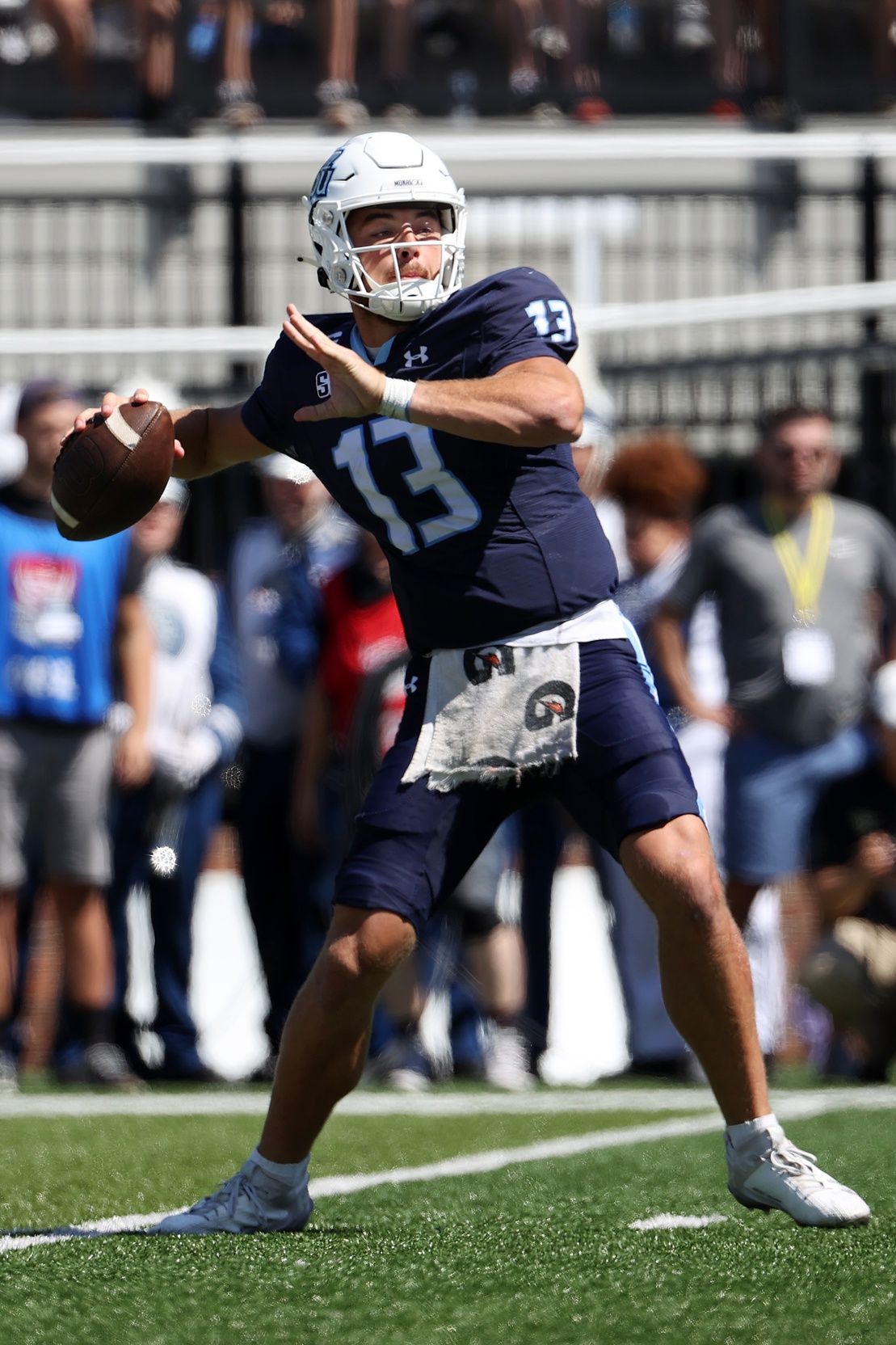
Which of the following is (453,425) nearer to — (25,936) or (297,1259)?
(297,1259)

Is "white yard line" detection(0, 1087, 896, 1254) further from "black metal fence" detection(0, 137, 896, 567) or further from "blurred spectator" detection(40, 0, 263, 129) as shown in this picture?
"blurred spectator" detection(40, 0, 263, 129)

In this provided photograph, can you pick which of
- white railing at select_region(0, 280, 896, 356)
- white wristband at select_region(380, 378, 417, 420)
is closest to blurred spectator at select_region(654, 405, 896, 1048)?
white railing at select_region(0, 280, 896, 356)

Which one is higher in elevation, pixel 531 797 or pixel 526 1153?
pixel 531 797

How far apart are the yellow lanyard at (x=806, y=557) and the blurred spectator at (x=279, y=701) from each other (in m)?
1.40

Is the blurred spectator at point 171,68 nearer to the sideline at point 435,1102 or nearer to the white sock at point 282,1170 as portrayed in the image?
the sideline at point 435,1102

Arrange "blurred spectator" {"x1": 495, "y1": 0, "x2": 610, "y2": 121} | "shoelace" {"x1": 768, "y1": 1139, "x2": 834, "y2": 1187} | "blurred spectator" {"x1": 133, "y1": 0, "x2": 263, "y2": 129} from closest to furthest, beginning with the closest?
"shoelace" {"x1": 768, "y1": 1139, "x2": 834, "y2": 1187} < "blurred spectator" {"x1": 133, "y1": 0, "x2": 263, "y2": 129} < "blurred spectator" {"x1": 495, "y1": 0, "x2": 610, "y2": 121}

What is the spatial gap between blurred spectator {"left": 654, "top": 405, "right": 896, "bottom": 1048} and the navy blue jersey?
10.4 feet

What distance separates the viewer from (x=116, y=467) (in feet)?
12.9

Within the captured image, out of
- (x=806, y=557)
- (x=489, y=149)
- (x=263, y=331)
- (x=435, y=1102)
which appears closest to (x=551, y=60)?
(x=489, y=149)

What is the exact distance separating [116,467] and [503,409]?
0.78 meters

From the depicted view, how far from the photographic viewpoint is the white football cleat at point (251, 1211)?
3812 mm

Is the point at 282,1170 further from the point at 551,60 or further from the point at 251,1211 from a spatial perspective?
the point at 551,60

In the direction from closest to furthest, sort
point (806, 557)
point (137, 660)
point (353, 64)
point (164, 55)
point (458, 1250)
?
point (458, 1250), point (137, 660), point (806, 557), point (164, 55), point (353, 64)

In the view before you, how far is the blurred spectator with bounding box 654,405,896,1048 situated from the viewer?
22.9 ft
